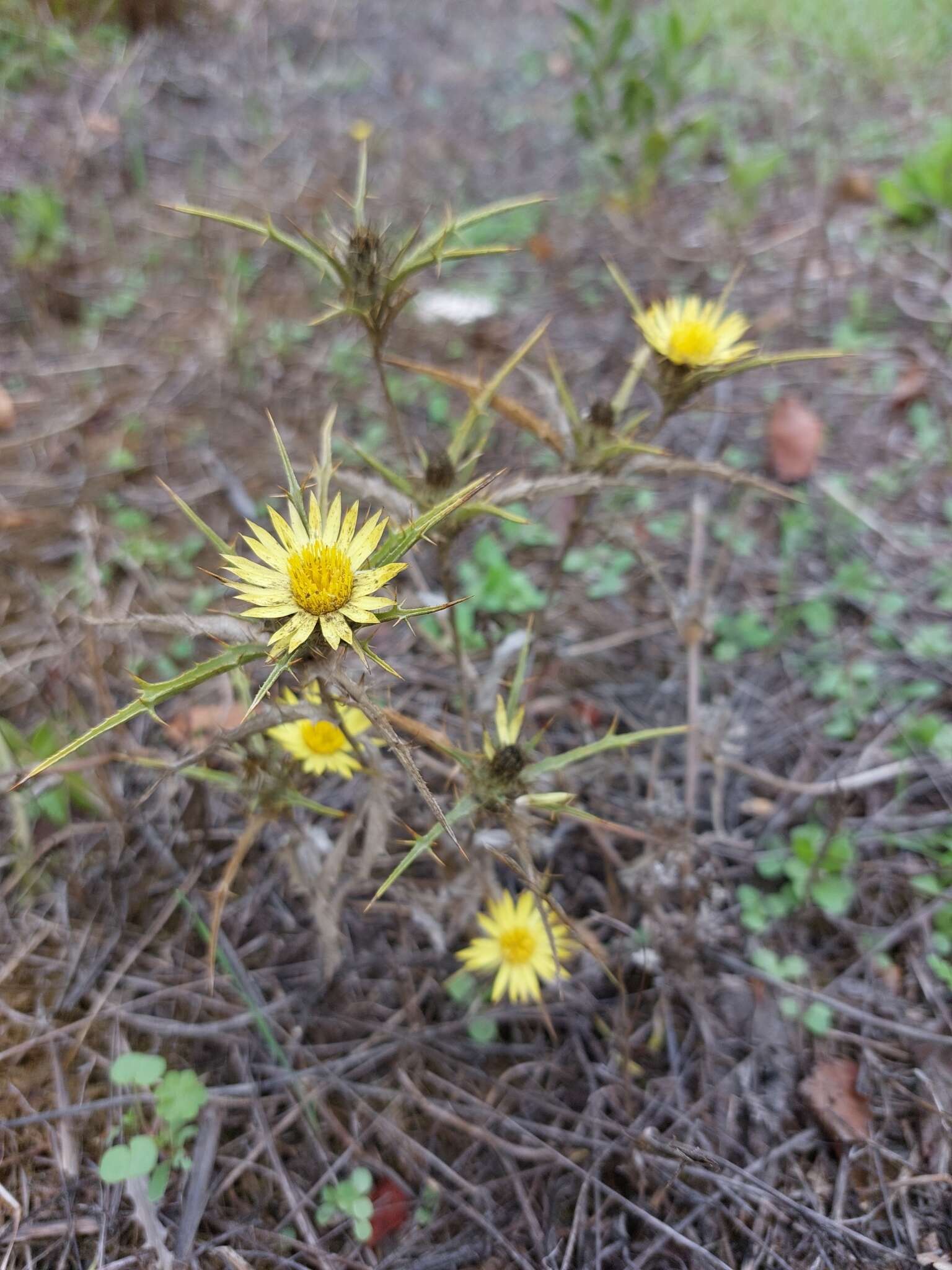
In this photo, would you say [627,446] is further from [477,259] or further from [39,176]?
[39,176]

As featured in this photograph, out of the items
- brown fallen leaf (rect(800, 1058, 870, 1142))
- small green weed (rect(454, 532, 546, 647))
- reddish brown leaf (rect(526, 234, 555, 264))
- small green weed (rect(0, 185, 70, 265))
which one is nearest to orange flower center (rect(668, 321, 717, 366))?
small green weed (rect(454, 532, 546, 647))

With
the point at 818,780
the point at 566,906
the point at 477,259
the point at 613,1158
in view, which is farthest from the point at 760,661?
the point at 477,259

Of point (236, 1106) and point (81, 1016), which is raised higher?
point (81, 1016)

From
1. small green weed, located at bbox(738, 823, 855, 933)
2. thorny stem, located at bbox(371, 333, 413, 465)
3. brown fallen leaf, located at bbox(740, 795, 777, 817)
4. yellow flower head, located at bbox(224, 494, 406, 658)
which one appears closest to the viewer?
yellow flower head, located at bbox(224, 494, 406, 658)

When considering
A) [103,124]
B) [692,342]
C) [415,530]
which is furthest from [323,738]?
[103,124]

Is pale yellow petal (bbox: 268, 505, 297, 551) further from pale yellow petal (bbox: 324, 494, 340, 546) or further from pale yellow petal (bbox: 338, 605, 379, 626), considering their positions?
pale yellow petal (bbox: 338, 605, 379, 626)

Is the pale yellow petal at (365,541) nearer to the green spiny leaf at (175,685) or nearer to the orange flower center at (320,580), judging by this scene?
the orange flower center at (320,580)

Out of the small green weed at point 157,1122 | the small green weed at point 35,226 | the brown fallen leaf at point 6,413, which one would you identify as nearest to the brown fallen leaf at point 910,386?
the small green weed at point 157,1122
